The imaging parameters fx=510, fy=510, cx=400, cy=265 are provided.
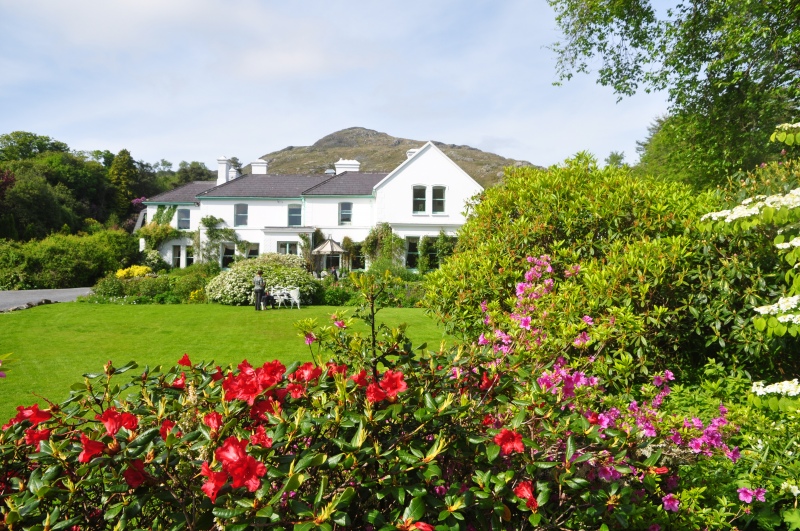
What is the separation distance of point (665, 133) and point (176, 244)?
32.6 m

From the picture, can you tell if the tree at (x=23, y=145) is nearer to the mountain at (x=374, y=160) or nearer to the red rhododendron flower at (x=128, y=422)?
the mountain at (x=374, y=160)

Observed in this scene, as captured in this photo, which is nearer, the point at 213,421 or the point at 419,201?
the point at 213,421

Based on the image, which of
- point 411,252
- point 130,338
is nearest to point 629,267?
point 130,338

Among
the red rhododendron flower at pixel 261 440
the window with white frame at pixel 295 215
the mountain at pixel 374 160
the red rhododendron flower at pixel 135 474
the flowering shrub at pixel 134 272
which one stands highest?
the mountain at pixel 374 160

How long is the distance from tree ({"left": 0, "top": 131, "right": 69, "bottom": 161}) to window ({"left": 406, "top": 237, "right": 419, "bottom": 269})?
61882 mm

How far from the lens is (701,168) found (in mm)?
18672

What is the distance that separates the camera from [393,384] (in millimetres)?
2479

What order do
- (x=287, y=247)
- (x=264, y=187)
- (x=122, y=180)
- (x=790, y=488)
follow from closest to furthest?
(x=790, y=488) → (x=287, y=247) → (x=264, y=187) → (x=122, y=180)

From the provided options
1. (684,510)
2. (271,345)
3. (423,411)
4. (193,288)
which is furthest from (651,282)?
(193,288)

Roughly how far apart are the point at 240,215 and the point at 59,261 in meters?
11.2

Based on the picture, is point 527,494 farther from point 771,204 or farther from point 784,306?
point 771,204

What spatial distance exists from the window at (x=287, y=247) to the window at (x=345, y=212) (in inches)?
142

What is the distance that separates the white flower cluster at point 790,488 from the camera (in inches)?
121

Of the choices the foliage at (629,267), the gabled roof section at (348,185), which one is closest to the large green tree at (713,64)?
the foliage at (629,267)
